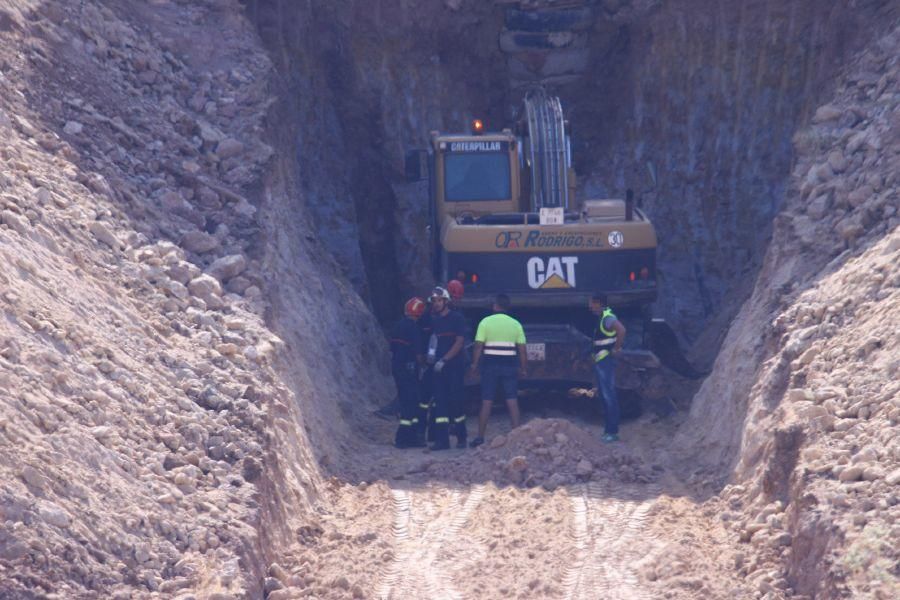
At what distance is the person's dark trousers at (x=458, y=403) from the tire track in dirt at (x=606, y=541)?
90.1 inches

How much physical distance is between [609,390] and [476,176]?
4013 mm

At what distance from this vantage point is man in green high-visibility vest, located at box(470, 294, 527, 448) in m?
13.5

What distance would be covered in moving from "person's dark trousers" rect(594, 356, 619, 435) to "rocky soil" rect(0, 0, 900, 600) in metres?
0.35

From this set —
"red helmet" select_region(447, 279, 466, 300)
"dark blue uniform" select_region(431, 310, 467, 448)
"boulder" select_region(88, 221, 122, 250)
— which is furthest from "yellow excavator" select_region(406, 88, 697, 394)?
"boulder" select_region(88, 221, 122, 250)

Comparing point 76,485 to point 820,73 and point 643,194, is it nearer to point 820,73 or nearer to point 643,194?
point 820,73

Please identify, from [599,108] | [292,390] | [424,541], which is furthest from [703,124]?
[424,541]

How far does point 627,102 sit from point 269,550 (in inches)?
549

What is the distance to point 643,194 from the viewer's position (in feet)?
67.6

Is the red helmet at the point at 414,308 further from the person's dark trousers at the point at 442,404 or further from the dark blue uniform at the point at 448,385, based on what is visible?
the person's dark trousers at the point at 442,404

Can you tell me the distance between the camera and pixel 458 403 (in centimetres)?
1348

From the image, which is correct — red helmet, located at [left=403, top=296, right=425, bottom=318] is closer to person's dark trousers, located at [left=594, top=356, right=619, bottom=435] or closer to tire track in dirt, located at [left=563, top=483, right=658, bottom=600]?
person's dark trousers, located at [left=594, top=356, right=619, bottom=435]

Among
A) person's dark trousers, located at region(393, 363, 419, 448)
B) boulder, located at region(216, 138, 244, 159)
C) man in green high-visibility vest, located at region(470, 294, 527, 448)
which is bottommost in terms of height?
person's dark trousers, located at region(393, 363, 419, 448)

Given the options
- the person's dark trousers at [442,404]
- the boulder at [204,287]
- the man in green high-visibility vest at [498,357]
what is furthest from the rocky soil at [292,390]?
the man in green high-visibility vest at [498,357]

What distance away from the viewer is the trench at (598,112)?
61.2 feet
